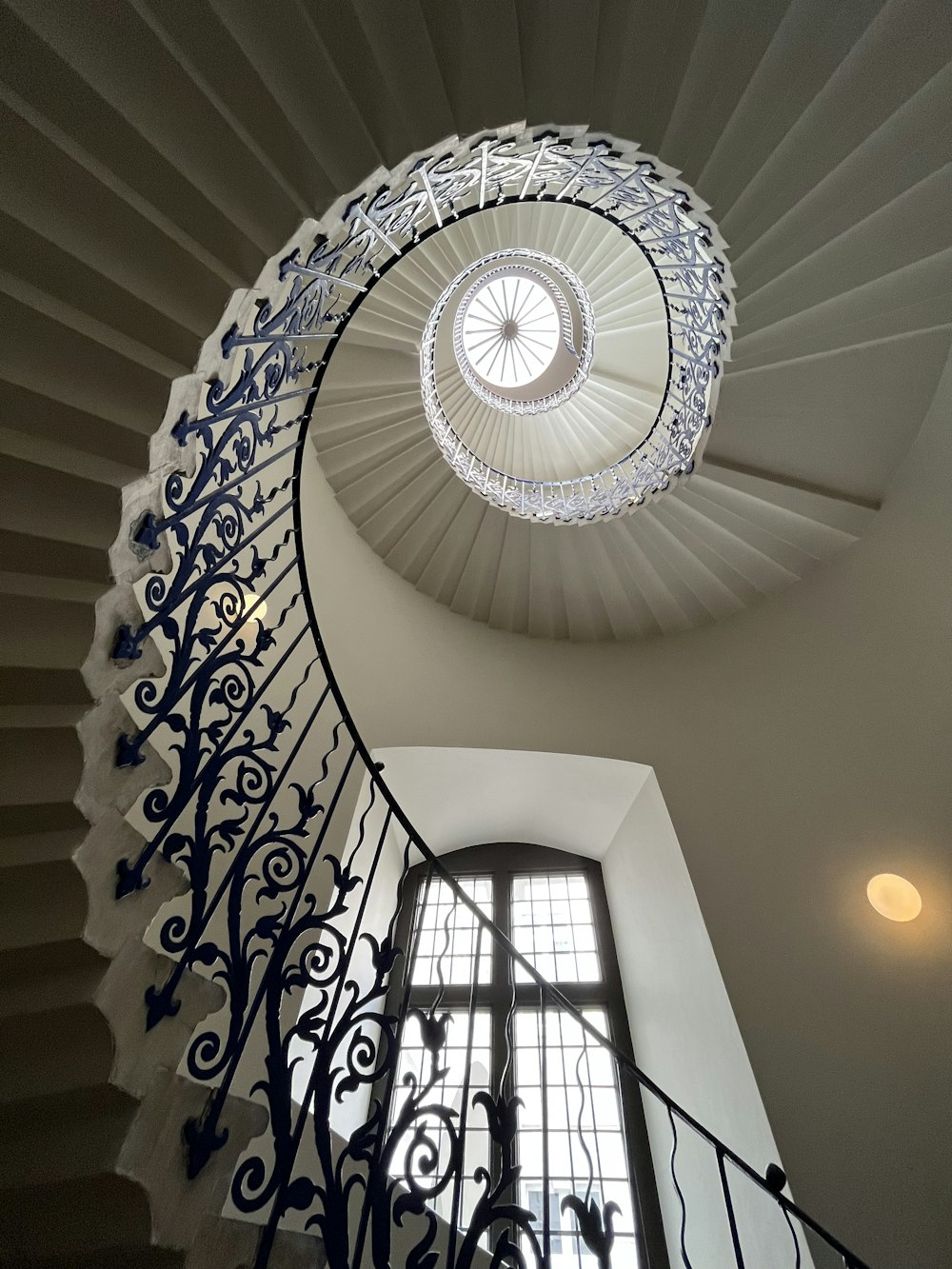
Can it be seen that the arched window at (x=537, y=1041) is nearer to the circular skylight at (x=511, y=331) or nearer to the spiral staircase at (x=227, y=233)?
the spiral staircase at (x=227, y=233)

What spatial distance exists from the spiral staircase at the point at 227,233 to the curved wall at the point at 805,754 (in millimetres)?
460

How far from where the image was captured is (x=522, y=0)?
2592 millimetres

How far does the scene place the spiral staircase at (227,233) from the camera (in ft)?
5.32

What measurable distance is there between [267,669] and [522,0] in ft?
11.7

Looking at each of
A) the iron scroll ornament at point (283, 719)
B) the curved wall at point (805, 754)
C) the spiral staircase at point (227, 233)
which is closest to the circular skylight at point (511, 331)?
the iron scroll ornament at point (283, 719)

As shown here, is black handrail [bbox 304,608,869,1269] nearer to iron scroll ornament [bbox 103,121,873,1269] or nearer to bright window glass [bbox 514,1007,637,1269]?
iron scroll ornament [bbox 103,121,873,1269]

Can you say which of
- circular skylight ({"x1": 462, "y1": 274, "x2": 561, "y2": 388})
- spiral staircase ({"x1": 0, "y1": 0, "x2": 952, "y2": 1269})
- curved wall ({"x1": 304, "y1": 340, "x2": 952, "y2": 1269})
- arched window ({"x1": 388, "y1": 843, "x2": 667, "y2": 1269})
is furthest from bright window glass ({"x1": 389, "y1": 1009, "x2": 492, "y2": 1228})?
circular skylight ({"x1": 462, "y1": 274, "x2": 561, "y2": 388})

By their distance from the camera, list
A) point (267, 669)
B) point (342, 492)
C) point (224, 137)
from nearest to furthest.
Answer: point (224, 137) → point (267, 669) → point (342, 492)

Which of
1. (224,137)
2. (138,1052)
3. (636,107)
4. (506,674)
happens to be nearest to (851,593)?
(506,674)

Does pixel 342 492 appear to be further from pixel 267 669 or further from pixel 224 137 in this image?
pixel 224 137

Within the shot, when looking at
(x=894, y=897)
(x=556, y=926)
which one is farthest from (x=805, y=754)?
(x=556, y=926)

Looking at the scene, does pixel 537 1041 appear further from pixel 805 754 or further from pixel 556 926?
pixel 805 754

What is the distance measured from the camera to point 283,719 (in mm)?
2482

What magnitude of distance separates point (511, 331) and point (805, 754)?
7.00 m
